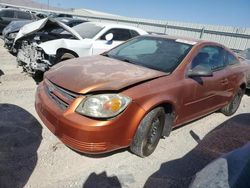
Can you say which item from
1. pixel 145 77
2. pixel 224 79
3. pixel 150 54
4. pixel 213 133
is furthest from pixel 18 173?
pixel 224 79

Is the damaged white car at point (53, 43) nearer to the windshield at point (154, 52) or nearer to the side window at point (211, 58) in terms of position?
the windshield at point (154, 52)

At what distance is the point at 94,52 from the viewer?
6.71 meters

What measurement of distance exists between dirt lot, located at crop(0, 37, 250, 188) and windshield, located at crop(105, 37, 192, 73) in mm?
1239

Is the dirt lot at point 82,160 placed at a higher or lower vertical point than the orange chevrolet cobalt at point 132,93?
lower

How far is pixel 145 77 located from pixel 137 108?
1.65 feet

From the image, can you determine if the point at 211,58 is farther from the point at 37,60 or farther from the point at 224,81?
the point at 37,60

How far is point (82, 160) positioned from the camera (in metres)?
3.41

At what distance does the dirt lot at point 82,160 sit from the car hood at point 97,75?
0.91 metres

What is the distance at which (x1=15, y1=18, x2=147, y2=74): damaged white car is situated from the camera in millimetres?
5996

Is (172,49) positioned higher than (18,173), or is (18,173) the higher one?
(172,49)

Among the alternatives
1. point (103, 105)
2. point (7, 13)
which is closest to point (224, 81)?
point (103, 105)

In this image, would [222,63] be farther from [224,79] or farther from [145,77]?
[145,77]

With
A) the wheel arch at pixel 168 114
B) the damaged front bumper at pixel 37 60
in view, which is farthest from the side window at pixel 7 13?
the wheel arch at pixel 168 114

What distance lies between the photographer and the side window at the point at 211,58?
433 cm
